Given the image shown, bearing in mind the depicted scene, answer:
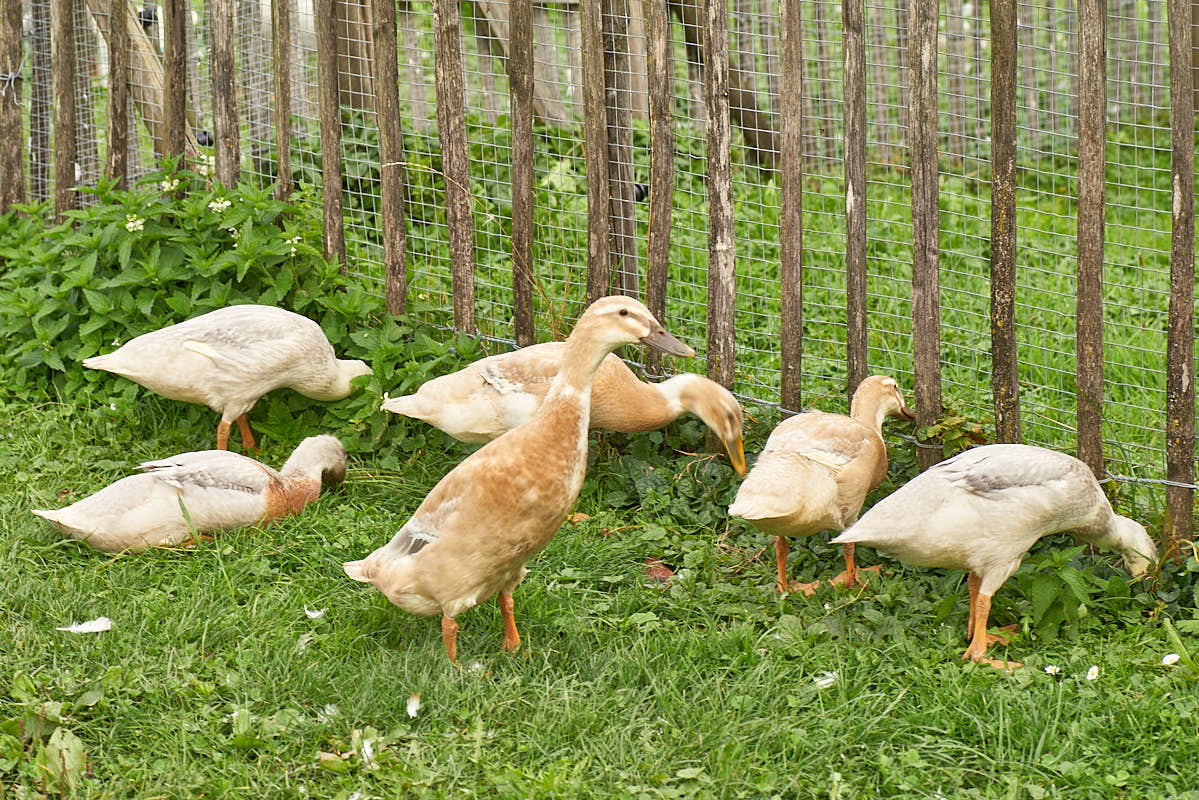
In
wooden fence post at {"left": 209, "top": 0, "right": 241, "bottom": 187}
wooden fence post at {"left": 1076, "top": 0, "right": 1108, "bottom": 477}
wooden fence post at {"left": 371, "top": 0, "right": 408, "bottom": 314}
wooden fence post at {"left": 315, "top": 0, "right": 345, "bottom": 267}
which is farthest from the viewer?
wooden fence post at {"left": 209, "top": 0, "right": 241, "bottom": 187}

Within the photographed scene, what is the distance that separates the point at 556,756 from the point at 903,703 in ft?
3.59

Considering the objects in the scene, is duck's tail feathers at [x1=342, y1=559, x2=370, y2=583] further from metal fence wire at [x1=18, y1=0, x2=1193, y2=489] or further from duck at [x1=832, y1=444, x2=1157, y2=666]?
metal fence wire at [x1=18, y1=0, x2=1193, y2=489]

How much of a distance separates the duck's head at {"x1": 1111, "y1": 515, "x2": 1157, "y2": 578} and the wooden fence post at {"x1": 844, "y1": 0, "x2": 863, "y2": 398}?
116 cm

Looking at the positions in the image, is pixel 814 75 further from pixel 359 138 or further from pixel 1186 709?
pixel 1186 709

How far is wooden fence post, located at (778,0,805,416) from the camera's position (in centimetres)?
481

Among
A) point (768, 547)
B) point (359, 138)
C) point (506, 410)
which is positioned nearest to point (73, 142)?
point (359, 138)

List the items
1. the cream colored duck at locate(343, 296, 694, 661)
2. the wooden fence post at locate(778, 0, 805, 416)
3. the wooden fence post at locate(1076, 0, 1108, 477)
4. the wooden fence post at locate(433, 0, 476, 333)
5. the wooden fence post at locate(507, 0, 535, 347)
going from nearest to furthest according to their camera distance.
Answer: the cream colored duck at locate(343, 296, 694, 661), the wooden fence post at locate(1076, 0, 1108, 477), the wooden fence post at locate(778, 0, 805, 416), the wooden fence post at locate(507, 0, 535, 347), the wooden fence post at locate(433, 0, 476, 333)

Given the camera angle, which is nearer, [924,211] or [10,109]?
[924,211]

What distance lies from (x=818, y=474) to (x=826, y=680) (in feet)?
2.74

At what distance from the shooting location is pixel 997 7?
4.41 meters

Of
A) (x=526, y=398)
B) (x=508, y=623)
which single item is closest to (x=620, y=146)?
(x=526, y=398)

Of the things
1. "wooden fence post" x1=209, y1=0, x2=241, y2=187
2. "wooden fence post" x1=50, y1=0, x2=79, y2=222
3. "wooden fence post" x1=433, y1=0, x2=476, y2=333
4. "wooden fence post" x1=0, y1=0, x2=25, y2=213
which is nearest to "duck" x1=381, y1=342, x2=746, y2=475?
"wooden fence post" x1=433, y1=0, x2=476, y2=333

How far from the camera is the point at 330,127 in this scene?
5.97 meters

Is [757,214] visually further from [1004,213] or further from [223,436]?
[223,436]
